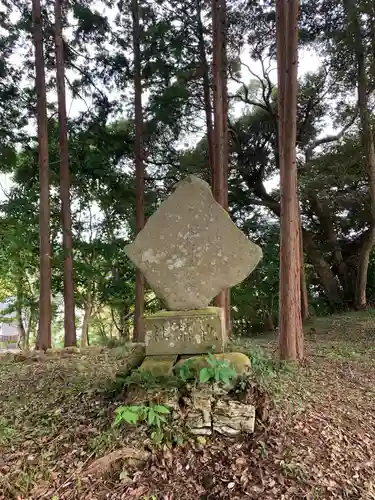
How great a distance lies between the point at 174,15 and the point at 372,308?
36.2 ft

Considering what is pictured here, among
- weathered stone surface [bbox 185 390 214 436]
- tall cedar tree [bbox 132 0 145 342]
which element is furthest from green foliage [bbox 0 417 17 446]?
tall cedar tree [bbox 132 0 145 342]

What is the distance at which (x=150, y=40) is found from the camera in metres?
10.2

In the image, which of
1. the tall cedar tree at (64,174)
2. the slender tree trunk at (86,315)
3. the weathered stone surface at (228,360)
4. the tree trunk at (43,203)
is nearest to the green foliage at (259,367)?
the weathered stone surface at (228,360)

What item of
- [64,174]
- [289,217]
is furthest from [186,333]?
[64,174]

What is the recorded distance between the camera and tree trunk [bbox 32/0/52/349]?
820 cm

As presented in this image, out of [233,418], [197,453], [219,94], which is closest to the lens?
[197,453]

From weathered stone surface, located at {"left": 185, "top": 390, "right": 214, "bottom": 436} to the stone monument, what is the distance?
1.70ft

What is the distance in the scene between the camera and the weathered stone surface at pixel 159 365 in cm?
331

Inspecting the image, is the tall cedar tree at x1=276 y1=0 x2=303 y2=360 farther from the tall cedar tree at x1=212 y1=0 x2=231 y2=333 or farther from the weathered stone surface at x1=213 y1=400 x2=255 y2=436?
the weathered stone surface at x1=213 y1=400 x2=255 y2=436

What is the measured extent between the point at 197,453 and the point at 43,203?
7.02 meters

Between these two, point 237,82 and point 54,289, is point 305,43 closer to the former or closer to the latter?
point 237,82

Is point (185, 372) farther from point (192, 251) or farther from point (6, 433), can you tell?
point (6, 433)

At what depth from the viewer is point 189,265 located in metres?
3.75

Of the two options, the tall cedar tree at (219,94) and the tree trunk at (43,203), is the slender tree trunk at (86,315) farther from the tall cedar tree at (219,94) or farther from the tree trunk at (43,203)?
the tall cedar tree at (219,94)
